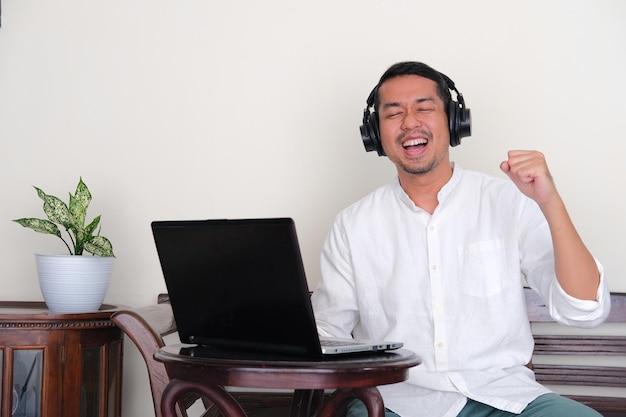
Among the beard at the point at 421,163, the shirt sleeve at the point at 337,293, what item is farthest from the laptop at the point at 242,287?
the beard at the point at 421,163

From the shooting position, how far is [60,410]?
2191mm

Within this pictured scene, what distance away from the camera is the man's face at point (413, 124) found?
1.99 meters

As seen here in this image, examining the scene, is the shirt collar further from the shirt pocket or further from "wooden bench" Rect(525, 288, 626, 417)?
"wooden bench" Rect(525, 288, 626, 417)

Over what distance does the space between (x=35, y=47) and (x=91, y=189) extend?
0.56 metres

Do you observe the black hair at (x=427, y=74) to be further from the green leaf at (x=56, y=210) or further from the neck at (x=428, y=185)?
the green leaf at (x=56, y=210)

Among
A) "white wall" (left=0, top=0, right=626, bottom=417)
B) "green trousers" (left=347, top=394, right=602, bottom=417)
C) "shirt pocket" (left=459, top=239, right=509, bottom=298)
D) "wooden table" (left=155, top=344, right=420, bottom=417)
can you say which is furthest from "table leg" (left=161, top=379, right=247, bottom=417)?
"white wall" (left=0, top=0, right=626, bottom=417)

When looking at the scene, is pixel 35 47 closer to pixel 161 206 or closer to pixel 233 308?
pixel 161 206

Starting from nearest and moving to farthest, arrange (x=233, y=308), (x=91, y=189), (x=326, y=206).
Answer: (x=233, y=308)
(x=326, y=206)
(x=91, y=189)

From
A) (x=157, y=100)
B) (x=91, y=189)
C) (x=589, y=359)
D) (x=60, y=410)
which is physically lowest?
(x=60, y=410)

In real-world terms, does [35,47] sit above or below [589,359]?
above

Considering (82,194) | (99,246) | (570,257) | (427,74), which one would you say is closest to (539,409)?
(570,257)

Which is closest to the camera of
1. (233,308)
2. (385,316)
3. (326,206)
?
(233,308)

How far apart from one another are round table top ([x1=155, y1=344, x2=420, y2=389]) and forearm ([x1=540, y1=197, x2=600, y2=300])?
1.42 feet

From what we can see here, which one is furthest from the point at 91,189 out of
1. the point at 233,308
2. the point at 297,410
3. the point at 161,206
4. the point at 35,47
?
the point at 233,308
